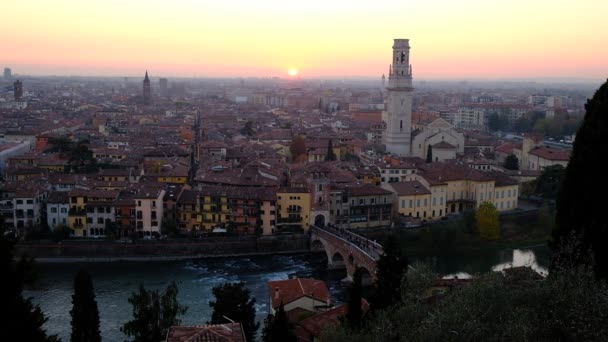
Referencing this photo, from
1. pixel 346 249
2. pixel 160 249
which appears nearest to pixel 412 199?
pixel 346 249

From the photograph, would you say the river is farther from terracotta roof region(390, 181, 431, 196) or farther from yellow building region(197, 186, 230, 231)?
terracotta roof region(390, 181, 431, 196)

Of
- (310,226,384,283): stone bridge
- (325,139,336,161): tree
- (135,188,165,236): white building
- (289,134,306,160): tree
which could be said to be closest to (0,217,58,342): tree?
(310,226,384,283): stone bridge

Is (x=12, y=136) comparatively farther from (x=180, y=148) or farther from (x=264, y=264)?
(x=264, y=264)

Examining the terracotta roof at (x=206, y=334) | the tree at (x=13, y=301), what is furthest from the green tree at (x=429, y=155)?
the tree at (x=13, y=301)

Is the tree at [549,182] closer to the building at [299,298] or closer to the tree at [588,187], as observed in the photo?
the building at [299,298]

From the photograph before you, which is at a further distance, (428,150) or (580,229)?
(428,150)

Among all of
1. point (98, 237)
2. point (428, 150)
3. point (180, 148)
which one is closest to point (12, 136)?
point (180, 148)

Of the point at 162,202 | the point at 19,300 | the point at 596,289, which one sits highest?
the point at 596,289

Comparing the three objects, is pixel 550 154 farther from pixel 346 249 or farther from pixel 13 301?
pixel 13 301
